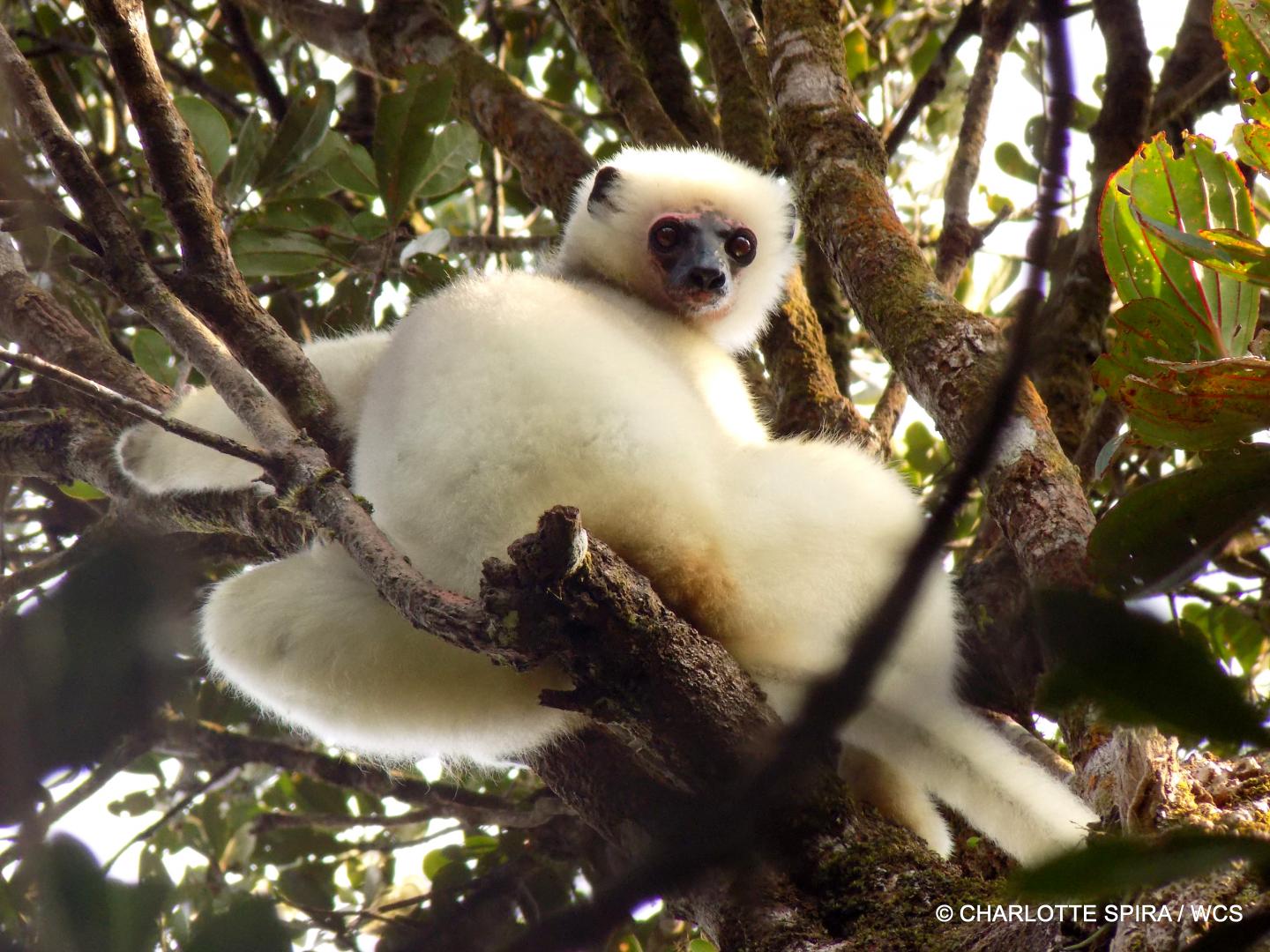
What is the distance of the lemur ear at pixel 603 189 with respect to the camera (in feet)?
13.1

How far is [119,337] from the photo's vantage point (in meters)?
5.66

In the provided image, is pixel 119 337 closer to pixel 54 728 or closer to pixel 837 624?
pixel 54 728

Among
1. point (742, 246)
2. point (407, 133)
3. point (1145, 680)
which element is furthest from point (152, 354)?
point (1145, 680)

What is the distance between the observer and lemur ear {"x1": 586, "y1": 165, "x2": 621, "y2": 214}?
4008 mm

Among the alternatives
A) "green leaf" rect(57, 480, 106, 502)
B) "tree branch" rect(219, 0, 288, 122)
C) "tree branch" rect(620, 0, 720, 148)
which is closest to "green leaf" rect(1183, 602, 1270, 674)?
"tree branch" rect(620, 0, 720, 148)

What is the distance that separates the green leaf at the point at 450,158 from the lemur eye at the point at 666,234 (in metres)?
1.10

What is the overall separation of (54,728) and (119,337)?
362 centimetres

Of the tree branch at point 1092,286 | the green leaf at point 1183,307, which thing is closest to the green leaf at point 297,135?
the tree branch at point 1092,286

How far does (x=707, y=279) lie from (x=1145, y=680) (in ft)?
9.48

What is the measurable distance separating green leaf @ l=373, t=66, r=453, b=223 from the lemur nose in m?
1.25

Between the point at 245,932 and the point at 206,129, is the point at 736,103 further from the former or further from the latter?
the point at 245,932

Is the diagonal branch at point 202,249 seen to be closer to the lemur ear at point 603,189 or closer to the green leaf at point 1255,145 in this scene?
the lemur ear at point 603,189

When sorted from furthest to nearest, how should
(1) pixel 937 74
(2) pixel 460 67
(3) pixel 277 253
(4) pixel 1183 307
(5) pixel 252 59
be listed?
(5) pixel 252 59
(1) pixel 937 74
(2) pixel 460 67
(3) pixel 277 253
(4) pixel 1183 307

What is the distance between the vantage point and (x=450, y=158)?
454 centimetres
